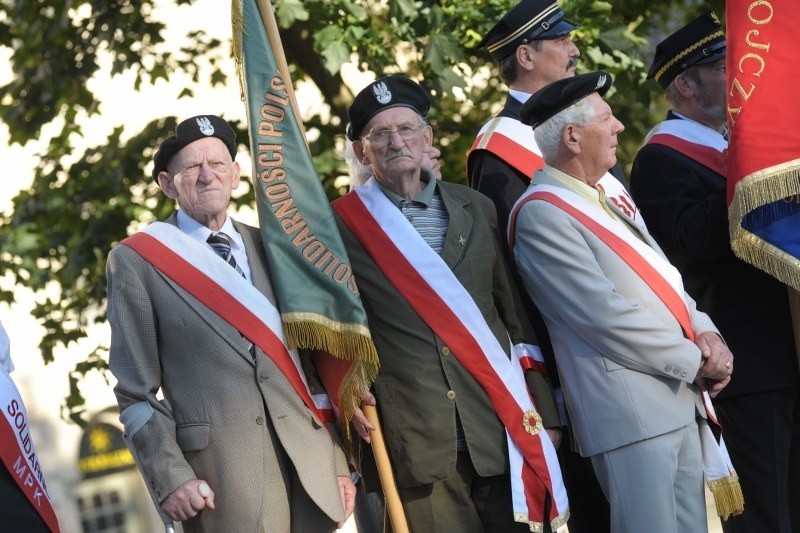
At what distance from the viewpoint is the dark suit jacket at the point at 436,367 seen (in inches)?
174

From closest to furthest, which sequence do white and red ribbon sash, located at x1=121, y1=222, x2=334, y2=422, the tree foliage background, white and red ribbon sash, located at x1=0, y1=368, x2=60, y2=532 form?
1. white and red ribbon sash, located at x1=0, y1=368, x2=60, y2=532
2. white and red ribbon sash, located at x1=121, y1=222, x2=334, y2=422
3. the tree foliage background

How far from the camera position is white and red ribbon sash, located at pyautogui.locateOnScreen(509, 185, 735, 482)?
14.9 ft

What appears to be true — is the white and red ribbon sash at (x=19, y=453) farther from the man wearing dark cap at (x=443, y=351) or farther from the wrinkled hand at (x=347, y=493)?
the man wearing dark cap at (x=443, y=351)

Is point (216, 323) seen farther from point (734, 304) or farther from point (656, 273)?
point (734, 304)

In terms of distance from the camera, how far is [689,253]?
4992 mm

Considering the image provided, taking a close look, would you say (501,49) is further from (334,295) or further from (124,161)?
(124,161)

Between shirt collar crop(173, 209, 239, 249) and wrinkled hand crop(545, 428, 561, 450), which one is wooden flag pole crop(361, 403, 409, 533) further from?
shirt collar crop(173, 209, 239, 249)

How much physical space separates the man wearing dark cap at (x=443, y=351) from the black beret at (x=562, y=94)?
0.38 m

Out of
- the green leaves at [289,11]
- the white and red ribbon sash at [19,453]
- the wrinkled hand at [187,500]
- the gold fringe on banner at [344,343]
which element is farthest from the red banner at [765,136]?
the green leaves at [289,11]

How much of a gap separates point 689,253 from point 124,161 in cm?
475

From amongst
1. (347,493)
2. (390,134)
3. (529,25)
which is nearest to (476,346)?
(347,493)

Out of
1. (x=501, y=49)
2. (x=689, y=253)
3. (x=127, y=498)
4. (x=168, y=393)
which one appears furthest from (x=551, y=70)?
(x=127, y=498)

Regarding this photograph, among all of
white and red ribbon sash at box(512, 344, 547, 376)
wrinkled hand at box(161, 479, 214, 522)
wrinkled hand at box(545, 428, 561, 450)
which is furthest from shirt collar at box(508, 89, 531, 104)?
wrinkled hand at box(161, 479, 214, 522)

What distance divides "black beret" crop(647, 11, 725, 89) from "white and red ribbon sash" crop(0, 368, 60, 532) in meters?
2.78
